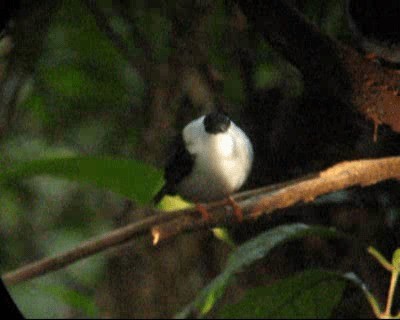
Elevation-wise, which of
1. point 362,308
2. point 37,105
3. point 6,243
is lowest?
point 362,308

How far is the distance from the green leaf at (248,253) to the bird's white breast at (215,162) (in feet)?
0.17

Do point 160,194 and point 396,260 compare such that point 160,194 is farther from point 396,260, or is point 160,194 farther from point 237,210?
point 396,260

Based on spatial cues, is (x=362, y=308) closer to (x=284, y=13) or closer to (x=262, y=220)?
(x=262, y=220)

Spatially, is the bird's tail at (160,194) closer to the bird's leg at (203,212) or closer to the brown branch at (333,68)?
the bird's leg at (203,212)

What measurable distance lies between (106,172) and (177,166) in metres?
0.07

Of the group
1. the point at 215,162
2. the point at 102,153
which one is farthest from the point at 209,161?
the point at 102,153

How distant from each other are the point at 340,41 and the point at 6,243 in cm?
38

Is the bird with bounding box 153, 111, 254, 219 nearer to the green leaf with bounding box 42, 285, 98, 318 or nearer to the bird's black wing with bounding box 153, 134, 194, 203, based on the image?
the bird's black wing with bounding box 153, 134, 194, 203

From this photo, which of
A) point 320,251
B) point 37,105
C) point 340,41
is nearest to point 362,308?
point 320,251

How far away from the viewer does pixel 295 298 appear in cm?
58

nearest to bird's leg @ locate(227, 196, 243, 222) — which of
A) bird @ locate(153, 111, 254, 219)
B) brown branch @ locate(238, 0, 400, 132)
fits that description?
bird @ locate(153, 111, 254, 219)

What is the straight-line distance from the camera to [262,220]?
62cm

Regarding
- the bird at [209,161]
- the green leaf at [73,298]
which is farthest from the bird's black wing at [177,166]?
the green leaf at [73,298]

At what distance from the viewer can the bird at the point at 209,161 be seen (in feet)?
1.86
